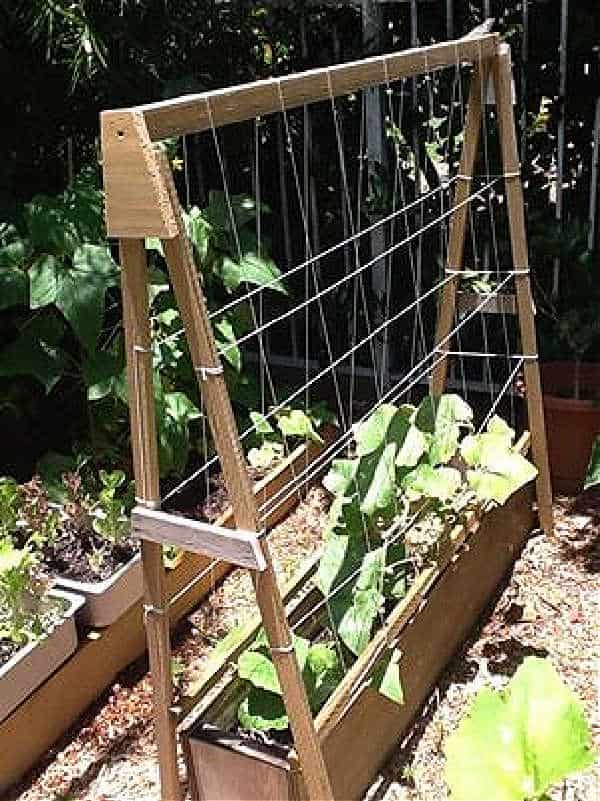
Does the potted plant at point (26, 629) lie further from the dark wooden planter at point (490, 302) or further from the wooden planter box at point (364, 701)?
the dark wooden planter at point (490, 302)

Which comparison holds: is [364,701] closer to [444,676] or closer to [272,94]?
[444,676]

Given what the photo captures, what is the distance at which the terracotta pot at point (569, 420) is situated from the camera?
10.9ft

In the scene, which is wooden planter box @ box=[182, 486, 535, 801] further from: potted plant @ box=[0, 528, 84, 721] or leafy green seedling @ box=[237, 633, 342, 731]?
potted plant @ box=[0, 528, 84, 721]

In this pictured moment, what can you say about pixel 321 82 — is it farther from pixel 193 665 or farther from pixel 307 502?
pixel 307 502

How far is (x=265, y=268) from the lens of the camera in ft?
10.6

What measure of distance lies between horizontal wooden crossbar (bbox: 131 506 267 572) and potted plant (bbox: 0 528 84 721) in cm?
60

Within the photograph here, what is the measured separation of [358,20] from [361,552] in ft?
6.68

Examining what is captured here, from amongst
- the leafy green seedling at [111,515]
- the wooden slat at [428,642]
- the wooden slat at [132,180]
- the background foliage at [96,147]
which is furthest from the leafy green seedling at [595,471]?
the wooden slat at [132,180]

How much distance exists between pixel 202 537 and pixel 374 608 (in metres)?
0.59

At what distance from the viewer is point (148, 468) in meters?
1.91

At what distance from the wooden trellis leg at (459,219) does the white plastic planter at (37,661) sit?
114 centimetres

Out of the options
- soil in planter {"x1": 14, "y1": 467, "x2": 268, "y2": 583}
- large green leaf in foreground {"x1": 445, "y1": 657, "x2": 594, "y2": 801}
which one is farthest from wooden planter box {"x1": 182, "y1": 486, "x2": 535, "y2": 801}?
large green leaf in foreground {"x1": 445, "y1": 657, "x2": 594, "y2": 801}

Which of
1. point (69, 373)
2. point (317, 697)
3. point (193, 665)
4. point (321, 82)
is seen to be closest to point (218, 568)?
point (193, 665)

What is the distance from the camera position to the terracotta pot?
3.32 metres
